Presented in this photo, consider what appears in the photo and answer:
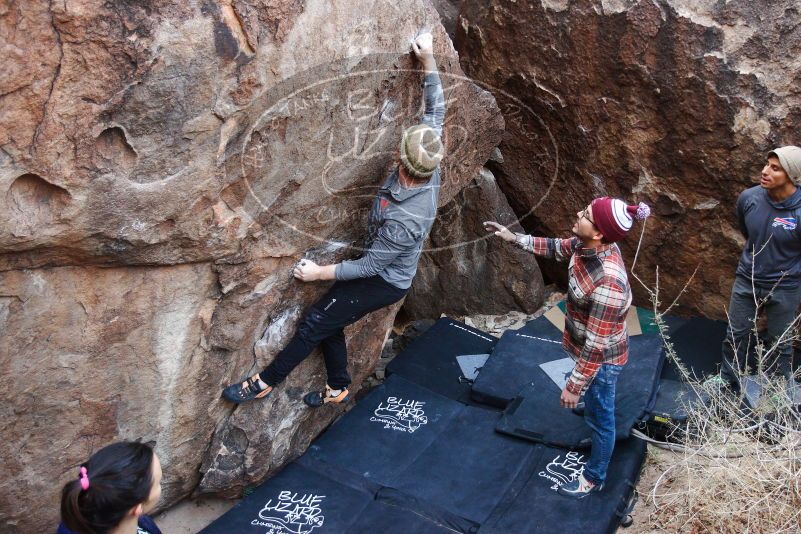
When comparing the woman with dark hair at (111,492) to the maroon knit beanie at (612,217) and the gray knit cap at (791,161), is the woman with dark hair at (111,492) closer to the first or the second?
the maroon knit beanie at (612,217)

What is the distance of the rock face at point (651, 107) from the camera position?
4.13 m

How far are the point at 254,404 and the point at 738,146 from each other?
3.03 meters

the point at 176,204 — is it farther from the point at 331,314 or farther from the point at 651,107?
the point at 651,107

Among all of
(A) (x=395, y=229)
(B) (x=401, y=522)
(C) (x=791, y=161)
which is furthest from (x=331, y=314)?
(C) (x=791, y=161)

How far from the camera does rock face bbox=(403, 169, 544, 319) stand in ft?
17.1

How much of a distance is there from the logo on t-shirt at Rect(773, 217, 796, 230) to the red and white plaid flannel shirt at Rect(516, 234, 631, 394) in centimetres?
114

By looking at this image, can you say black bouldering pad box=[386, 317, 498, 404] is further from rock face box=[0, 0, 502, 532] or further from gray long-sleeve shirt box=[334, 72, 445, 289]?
gray long-sleeve shirt box=[334, 72, 445, 289]

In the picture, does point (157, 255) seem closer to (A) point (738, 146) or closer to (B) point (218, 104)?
(B) point (218, 104)

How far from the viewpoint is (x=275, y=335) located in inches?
136

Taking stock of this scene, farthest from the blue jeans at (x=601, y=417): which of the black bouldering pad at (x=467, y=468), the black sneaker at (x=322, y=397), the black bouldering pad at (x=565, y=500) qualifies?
the black sneaker at (x=322, y=397)

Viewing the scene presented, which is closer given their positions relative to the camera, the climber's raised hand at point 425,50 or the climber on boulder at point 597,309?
Answer: the climber on boulder at point 597,309

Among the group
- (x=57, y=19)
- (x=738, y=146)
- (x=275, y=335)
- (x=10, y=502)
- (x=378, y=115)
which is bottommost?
(x=10, y=502)

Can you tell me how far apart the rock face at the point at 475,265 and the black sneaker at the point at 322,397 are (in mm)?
1840

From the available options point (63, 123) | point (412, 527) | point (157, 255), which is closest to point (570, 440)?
point (412, 527)
